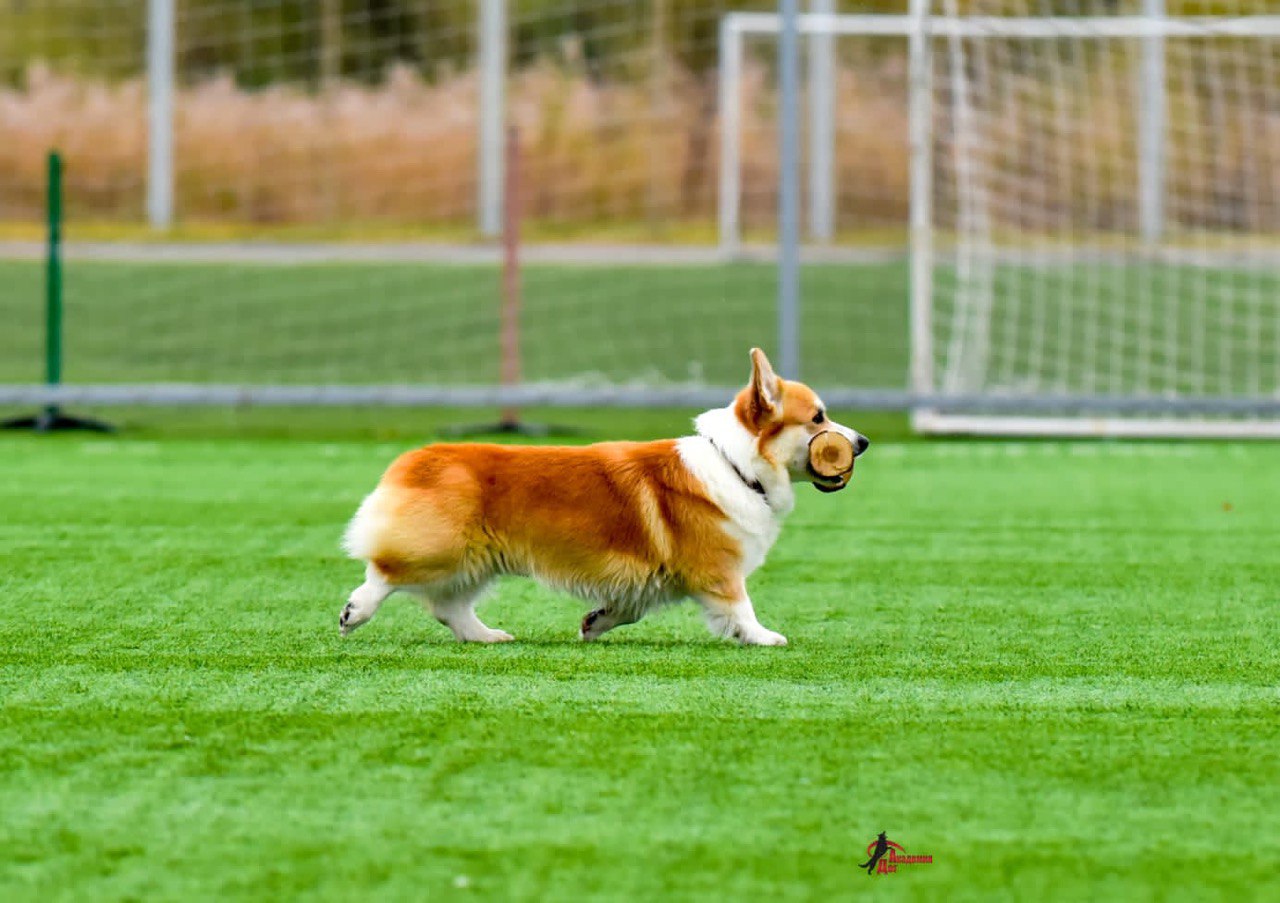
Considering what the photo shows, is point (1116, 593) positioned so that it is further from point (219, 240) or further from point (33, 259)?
point (33, 259)

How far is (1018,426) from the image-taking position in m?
11.3

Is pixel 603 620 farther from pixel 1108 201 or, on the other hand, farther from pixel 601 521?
pixel 1108 201

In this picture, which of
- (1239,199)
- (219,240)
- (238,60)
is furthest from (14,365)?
(1239,199)

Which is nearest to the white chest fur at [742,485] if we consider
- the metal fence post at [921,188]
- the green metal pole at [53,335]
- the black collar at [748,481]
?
the black collar at [748,481]

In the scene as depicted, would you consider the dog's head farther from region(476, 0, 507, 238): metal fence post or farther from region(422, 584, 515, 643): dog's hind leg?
region(476, 0, 507, 238): metal fence post

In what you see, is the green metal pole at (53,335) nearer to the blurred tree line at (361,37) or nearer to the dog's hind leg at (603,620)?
the blurred tree line at (361,37)

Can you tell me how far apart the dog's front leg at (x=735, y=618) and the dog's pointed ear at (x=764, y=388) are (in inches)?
16.2

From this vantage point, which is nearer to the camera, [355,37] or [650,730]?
[650,730]

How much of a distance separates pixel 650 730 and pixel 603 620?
1155 mm

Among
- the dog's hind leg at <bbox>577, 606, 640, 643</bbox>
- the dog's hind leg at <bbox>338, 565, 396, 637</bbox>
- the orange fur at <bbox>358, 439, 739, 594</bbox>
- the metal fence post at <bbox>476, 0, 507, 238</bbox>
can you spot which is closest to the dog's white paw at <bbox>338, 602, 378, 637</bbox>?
the dog's hind leg at <bbox>338, 565, 396, 637</bbox>

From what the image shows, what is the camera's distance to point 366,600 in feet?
16.3

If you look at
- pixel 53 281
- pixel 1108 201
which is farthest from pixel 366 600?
pixel 1108 201

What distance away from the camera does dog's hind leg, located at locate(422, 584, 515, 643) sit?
5.05 meters

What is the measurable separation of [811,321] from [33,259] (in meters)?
5.74
